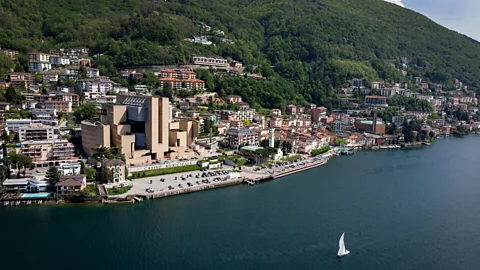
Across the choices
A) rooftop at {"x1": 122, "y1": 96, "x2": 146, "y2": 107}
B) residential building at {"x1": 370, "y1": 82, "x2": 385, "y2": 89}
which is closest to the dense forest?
residential building at {"x1": 370, "y1": 82, "x2": 385, "y2": 89}

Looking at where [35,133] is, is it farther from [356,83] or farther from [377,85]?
[377,85]

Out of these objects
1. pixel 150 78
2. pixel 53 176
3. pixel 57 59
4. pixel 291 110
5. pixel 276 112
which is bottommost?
pixel 53 176

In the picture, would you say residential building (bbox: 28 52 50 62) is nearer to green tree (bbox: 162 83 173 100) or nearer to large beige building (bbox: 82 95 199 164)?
green tree (bbox: 162 83 173 100)

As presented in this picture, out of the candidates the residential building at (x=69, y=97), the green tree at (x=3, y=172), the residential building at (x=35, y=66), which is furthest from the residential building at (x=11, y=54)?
the green tree at (x=3, y=172)

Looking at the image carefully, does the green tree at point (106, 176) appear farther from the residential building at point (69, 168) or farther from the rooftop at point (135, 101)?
the rooftop at point (135, 101)

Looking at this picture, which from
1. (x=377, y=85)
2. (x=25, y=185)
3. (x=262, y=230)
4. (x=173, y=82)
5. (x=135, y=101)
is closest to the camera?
(x=262, y=230)

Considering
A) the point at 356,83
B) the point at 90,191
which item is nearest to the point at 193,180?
the point at 90,191

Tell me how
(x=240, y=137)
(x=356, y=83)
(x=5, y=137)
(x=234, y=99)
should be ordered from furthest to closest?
(x=356, y=83) < (x=234, y=99) < (x=240, y=137) < (x=5, y=137)

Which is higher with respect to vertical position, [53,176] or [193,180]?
[53,176]

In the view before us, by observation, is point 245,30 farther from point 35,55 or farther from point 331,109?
point 35,55
